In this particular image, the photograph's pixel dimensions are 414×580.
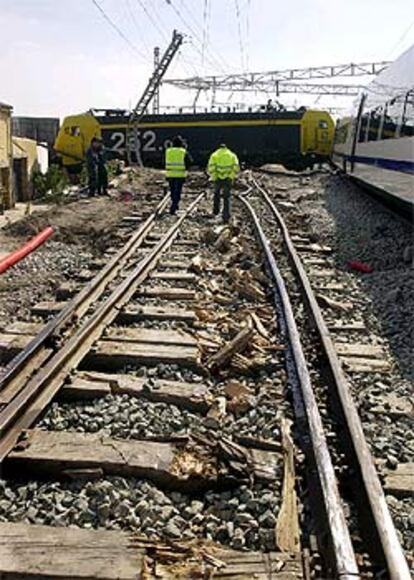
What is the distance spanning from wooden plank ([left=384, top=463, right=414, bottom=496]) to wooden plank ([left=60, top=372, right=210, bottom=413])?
1.34 metres

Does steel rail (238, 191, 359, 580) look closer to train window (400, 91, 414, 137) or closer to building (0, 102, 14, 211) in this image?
train window (400, 91, 414, 137)

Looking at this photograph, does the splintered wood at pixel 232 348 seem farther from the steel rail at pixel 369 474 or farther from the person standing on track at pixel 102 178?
the person standing on track at pixel 102 178

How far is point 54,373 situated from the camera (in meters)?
5.36

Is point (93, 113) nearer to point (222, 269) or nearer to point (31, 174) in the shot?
point (31, 174)

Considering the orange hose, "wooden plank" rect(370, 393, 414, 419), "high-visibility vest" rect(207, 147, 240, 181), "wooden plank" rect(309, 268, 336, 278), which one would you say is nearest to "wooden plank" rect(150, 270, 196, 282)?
"wooden plank" rect(309, 268, 336, 278)

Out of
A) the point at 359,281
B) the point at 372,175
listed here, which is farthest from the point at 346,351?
the point at 372,175

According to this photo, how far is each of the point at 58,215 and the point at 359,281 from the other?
25.9ft

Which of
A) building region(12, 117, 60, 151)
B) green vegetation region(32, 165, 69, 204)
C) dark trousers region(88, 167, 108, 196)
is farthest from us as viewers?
building region(12, 117, 60, 151)

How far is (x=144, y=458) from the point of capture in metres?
4.14

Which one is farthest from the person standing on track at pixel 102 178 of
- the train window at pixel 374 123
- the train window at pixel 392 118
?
the train window at pixel 392 118

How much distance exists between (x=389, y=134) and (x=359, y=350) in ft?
30.5

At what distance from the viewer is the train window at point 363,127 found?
67.1ft

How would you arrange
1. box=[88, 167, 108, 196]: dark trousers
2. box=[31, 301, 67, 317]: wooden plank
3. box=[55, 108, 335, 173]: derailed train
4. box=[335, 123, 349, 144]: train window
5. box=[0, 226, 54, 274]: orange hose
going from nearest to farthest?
box=[31, 301, 67, 317]: wooden plank < box=[0, 226, 54, 274]: orange hose < box=[88, 167, 108, 196]: dark trousers < box=[335, 123, 349, 144]: train window < box=[55, 108, 335, 173]: derailed train

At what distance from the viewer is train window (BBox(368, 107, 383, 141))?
17.2 metres
